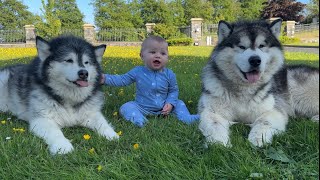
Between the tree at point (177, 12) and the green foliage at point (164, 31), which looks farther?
the tree at point (177, 12)

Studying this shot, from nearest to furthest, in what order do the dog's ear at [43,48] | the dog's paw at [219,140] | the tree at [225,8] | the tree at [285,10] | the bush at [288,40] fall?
1. the dog's paw at [219,140]
2. the dog's ear at [43,48]
3. the bush at [288,40]
4. the tree at [225,8]
5. the tree at [285,10]

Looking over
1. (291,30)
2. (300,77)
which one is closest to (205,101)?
(300,77)

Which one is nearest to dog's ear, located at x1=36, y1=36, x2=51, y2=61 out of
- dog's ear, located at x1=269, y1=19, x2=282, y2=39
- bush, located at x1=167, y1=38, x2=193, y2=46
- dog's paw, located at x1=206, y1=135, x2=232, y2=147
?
dog's paw, located at x1=206, y1=135, x2=232, y2=147

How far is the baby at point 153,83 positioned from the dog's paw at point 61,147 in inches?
49.0

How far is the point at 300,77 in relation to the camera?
427cm

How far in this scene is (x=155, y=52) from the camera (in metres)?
4.28

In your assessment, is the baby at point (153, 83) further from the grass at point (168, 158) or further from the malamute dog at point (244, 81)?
the grass at point (168, 158)

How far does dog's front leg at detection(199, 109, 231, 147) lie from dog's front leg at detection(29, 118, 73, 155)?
1.22m

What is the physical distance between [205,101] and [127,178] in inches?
64.5

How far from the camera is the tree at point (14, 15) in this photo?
158 ft

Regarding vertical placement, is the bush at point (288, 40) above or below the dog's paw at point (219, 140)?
above

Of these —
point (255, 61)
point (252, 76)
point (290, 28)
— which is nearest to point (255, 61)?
point (255, 61)

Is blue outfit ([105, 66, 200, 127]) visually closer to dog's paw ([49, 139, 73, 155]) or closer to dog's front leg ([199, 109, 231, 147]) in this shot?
dog's front leg ([199, 109, 231, 147])

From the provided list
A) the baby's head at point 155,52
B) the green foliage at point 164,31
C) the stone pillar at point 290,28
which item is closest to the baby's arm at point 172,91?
the baby's head at point 155,52
